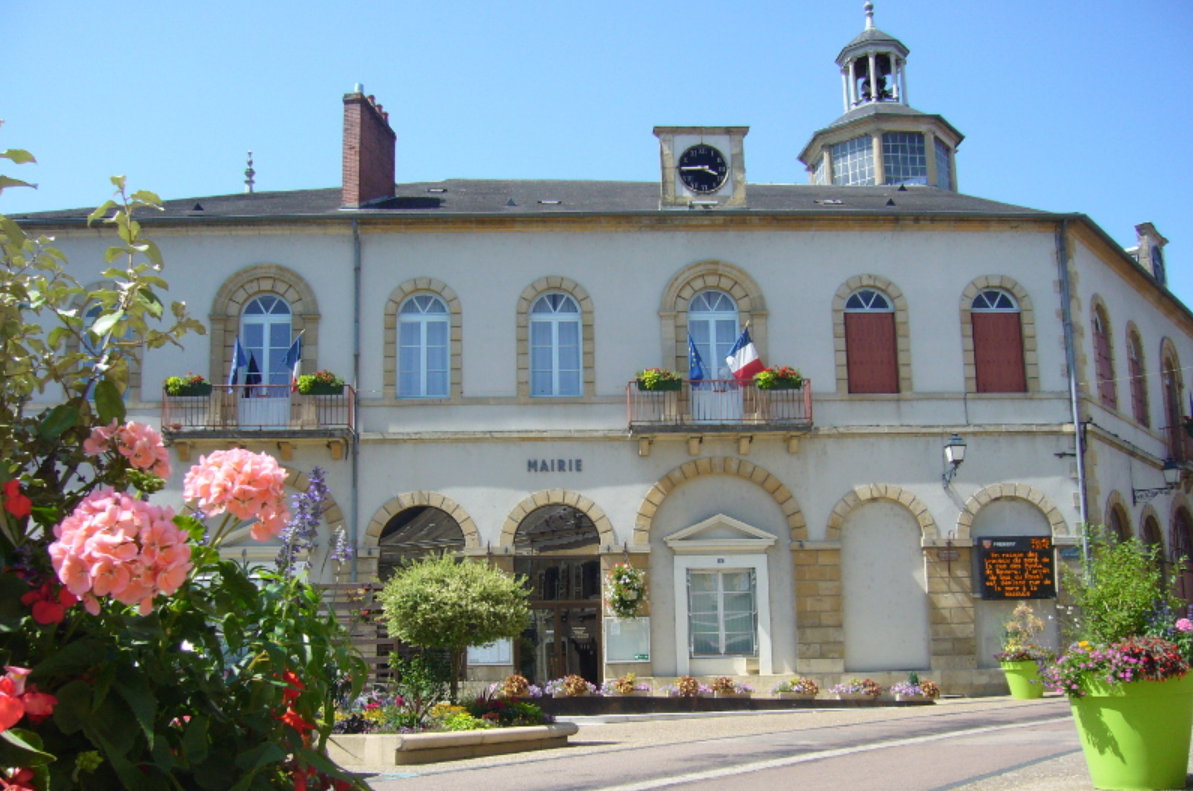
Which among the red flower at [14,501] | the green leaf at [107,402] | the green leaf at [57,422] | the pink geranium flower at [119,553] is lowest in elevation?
the pink geranium flower at [119,553]

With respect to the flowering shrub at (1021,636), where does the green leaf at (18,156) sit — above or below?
above

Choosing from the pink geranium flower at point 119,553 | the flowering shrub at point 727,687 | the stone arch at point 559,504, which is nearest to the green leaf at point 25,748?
the pink geranium flower at point 119,553

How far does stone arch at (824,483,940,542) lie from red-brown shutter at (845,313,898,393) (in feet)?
5.87

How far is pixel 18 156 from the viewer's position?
4137 mm

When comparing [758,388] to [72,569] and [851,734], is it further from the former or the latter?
[72,569]

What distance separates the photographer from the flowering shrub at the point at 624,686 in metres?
20.3

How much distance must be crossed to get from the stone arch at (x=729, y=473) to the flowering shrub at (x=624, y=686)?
2.43 metres

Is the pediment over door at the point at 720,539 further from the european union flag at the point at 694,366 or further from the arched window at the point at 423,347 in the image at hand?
the arched window at the point at 423,347

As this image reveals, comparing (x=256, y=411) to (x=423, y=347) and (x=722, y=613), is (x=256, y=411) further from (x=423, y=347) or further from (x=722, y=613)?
(x=722, y=613)

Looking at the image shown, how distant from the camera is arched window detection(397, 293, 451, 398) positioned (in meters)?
22.2

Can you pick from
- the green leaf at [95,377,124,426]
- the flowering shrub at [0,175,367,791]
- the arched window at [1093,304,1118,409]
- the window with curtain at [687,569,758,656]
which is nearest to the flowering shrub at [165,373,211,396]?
the window with curtain at [687,569,758,656]

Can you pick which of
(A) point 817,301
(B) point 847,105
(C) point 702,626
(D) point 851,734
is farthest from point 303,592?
(B) point 847,105

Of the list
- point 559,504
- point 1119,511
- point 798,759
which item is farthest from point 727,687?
point 1119,511

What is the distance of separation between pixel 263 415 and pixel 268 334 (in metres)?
1.64
